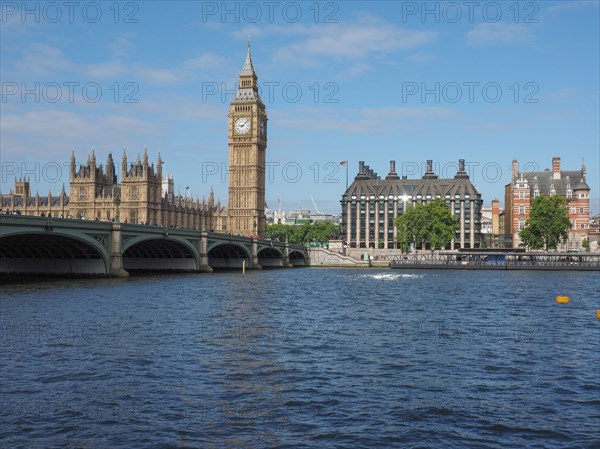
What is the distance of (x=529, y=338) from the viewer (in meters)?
33.8

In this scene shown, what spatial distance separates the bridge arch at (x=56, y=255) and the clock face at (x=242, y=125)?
125734 millimetres

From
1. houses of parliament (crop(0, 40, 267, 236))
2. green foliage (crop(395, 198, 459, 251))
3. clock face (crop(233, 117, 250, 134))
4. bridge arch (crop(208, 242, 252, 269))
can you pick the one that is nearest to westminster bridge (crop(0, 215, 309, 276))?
bridge arch (crop(208, 242, 252, 269))

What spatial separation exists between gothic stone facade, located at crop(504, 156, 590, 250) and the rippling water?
12339 centimetres

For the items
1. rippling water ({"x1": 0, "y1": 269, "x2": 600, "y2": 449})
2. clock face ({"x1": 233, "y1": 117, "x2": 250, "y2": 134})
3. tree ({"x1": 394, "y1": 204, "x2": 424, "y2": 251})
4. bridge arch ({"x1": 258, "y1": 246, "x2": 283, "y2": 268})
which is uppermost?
clock face ({"x1": 233, "y1": 117, "x2": 250, "y2": 134})

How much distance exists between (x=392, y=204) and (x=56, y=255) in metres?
132

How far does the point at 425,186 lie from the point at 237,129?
195 feet

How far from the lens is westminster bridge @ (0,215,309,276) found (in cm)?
6114

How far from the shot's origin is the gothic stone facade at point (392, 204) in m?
190

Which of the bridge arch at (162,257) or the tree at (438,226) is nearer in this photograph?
the bridge arch at (162,257)

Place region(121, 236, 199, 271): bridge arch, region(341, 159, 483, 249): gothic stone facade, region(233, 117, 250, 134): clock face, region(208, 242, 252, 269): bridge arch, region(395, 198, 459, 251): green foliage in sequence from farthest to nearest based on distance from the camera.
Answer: region(233, 117, 250, 134): clock face < region(341, 159, 483, 249): gothic stone facade < region(395, 198, 459, 251): green foliage < region(208, 242, 252, 269): bridge arch < region(121, 236, 199, 271): bridge arch

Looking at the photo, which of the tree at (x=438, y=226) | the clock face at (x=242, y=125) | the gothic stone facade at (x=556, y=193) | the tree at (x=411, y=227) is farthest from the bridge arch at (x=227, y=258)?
the clock face at (x=242, y=125)

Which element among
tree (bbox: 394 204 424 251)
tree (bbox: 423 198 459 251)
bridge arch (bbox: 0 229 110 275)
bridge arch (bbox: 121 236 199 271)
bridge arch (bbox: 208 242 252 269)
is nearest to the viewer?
bridge arch (bbox: 0 229 110 275)

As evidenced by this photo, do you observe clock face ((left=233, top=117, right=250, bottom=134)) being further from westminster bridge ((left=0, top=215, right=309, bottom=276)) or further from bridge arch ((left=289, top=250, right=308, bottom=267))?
westminster bridge ((left=0, top=215, right=309, bottom=276))

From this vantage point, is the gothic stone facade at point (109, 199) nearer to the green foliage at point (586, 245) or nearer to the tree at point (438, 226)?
the tree at point (438, 226)
